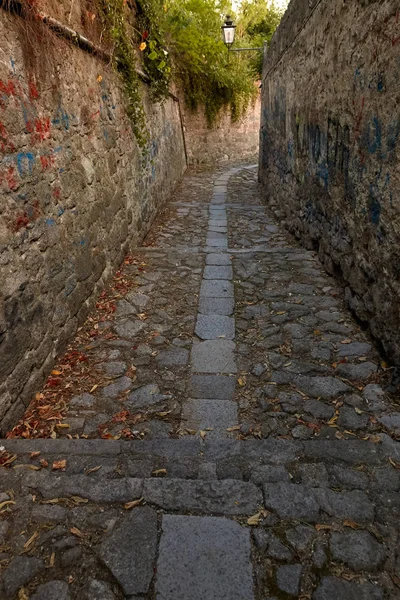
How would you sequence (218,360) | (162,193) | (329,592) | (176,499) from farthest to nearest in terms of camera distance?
(162,193)
(218,360)
(176,499)
(329,592)

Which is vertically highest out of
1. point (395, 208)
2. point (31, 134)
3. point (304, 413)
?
point (31, 134)

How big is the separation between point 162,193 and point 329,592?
6.75 metres

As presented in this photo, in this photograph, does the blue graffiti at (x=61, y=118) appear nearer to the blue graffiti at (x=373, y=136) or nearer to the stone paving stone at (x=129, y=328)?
the stone paving stone at (x=129, y=328)

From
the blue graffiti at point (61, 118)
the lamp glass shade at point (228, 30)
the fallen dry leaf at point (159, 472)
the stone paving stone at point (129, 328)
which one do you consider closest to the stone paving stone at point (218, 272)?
the stone paving stone at point (129, 328)

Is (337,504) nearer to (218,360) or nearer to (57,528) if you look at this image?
(57,528)

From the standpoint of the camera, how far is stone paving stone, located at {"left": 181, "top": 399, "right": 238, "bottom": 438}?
233cm

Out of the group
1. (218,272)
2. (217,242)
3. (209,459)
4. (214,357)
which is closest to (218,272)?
(218,272)

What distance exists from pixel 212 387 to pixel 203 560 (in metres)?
1.26

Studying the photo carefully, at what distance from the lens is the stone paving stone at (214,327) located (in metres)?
3.27

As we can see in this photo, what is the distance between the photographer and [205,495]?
176 cm

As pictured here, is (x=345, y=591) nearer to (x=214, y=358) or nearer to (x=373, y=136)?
(x=214, y=358)

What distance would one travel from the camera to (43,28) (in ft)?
8.90

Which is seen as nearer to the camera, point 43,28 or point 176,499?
point 176,499

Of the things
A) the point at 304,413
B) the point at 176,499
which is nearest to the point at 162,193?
the point at 304,413
